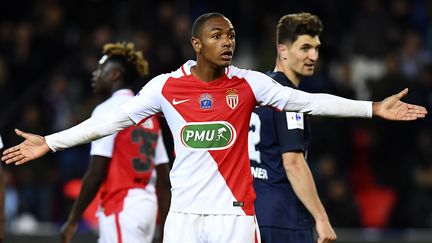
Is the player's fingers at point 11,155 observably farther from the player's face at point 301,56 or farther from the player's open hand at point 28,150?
the player's face at point 301,56

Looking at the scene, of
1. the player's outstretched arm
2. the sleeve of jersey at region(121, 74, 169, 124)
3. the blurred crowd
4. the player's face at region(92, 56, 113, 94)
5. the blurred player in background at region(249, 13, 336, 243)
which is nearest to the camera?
the player's outstretched arm

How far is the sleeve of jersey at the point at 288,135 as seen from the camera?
616 cm

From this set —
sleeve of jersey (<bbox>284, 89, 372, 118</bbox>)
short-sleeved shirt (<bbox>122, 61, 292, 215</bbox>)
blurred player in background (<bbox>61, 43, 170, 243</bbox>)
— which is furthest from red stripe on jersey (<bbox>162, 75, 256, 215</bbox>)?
blurred player in background (<bbox>61, 43, 170, 243</bbox>)

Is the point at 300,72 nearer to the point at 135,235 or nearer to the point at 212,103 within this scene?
the point at 212,103

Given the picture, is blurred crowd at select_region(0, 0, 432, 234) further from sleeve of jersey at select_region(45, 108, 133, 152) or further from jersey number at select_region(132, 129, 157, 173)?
sleeve of jersey at select_region(45, 108, 133, 152)

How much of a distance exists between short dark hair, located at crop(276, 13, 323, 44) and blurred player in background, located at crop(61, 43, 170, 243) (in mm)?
1252

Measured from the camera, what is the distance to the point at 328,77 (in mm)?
13094

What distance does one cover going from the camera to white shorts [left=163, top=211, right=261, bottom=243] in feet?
18.0

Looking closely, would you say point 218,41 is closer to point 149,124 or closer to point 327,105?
point 327,105

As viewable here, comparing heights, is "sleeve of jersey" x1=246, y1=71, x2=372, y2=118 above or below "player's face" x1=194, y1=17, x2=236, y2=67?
below

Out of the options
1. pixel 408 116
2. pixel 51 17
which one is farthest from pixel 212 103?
pixel 51 17

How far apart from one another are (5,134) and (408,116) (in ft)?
29.8

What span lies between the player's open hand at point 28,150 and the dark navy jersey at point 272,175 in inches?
59.0

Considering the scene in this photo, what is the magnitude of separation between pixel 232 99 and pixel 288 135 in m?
0.71
